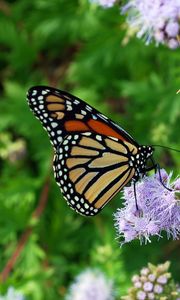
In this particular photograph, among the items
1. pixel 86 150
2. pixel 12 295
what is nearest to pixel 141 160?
pixel 86 150

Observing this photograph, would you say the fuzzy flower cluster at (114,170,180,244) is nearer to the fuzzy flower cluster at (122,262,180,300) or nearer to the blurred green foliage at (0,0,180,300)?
the fuzzy flower cluster at (122,262,180,300)

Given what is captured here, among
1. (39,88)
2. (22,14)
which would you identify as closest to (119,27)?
(22,14)

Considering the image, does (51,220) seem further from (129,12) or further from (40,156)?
(129,12)

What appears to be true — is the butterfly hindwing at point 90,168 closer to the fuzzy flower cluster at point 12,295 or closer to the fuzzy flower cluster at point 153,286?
the fuzzy flower cluster at point 153,286

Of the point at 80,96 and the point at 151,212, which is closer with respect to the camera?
the point at 151,212

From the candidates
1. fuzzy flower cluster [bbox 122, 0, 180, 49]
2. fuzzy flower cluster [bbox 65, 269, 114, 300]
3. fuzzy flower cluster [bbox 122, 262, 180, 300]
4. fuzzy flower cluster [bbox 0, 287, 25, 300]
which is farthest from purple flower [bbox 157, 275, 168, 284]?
fuzzy flower cluster [bbox 65, 269, 114, 300]

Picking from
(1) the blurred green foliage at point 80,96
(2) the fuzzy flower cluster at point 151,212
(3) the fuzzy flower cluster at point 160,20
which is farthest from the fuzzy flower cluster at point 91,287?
(3) the fuzzy flower cluster at point 160,20

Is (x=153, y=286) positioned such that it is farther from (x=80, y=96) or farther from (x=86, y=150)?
(x=80, y=96)
